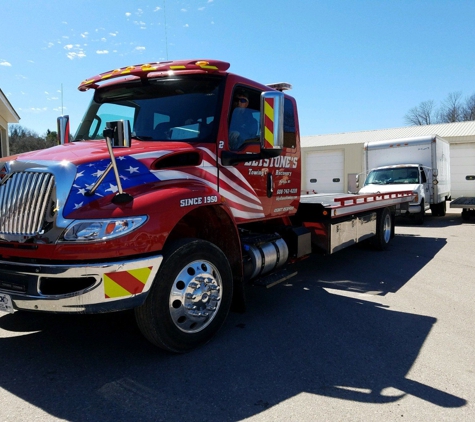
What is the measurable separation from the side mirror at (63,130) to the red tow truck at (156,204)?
1 cm

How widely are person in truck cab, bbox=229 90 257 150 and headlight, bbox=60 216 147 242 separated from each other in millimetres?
1646

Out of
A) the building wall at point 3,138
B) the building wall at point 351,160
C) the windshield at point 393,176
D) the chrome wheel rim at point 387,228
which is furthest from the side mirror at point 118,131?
the building wall at point 351,160

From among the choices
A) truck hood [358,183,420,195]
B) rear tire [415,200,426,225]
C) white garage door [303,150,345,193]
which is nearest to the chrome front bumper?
truck hood [358,183,420,195]

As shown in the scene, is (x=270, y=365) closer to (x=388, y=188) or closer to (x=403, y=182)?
(x=388, y=188)

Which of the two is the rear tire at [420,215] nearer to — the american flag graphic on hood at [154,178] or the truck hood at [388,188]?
the truck hood at [388,188]

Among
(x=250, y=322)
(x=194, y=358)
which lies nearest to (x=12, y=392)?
(x=194, y=358)

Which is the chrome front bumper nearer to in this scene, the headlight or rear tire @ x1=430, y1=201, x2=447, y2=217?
the headlight

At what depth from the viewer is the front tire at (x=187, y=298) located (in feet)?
10.4

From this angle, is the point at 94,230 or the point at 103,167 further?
the point at 103,167

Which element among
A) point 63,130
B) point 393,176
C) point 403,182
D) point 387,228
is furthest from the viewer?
point 393,176

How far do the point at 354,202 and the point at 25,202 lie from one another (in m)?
5.18

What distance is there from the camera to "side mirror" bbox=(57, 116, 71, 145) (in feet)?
16.0

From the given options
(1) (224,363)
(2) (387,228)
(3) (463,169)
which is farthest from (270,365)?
(3) (463,169)

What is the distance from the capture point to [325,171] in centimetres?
2633
